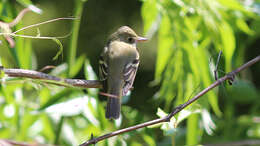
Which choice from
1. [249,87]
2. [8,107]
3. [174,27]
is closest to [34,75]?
[8,107]

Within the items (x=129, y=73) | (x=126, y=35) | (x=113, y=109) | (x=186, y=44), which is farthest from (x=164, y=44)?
(x=113, y=109)

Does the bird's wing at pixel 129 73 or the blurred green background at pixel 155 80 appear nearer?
the blurred green background at pixel 155 80

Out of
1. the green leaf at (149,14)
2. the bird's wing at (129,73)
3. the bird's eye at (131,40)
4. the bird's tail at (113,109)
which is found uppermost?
the green leaf at (149,14)

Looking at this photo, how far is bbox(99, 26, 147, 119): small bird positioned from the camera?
2560 mm

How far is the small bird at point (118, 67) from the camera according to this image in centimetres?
256

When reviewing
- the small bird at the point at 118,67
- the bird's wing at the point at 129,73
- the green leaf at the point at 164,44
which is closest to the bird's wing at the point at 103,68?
the small bird at the point at 118,67

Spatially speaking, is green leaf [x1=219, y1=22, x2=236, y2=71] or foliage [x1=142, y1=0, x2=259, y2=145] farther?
green leaf [x1=219, y1=22, x2=236, y2=71]

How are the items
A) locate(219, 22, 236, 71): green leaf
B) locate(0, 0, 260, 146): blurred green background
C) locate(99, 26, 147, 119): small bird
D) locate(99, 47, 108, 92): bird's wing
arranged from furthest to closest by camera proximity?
1. locate(219, 22, 236, 71): green leaf
2. locate(99, 47, 108, 92): bird's wing
3. locate(99, 26, 147, 119): small bird
4. locate(0, 0, 260, 146): blurred green background

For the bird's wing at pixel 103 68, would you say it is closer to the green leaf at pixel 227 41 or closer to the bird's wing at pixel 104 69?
the bird's wing at pixel 104 69

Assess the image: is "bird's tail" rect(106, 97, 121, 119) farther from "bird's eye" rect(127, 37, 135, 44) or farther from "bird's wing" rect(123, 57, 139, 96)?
"bird's eye" rect(127, 37, 135, 44)

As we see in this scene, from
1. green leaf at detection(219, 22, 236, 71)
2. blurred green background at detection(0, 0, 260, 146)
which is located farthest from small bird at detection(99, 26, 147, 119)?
green leaf at detection(219, 22, 236, 71)

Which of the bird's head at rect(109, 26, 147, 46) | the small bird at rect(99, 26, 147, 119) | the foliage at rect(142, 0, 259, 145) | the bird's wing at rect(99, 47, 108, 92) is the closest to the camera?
the small bird at rect(99, 26, 147, 119)

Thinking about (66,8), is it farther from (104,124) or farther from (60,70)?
(104,124)

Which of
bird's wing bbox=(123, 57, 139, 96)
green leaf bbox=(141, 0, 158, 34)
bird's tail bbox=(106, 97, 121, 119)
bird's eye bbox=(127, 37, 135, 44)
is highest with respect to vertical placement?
green leaf bbox=(141, 0, 158, 34)
